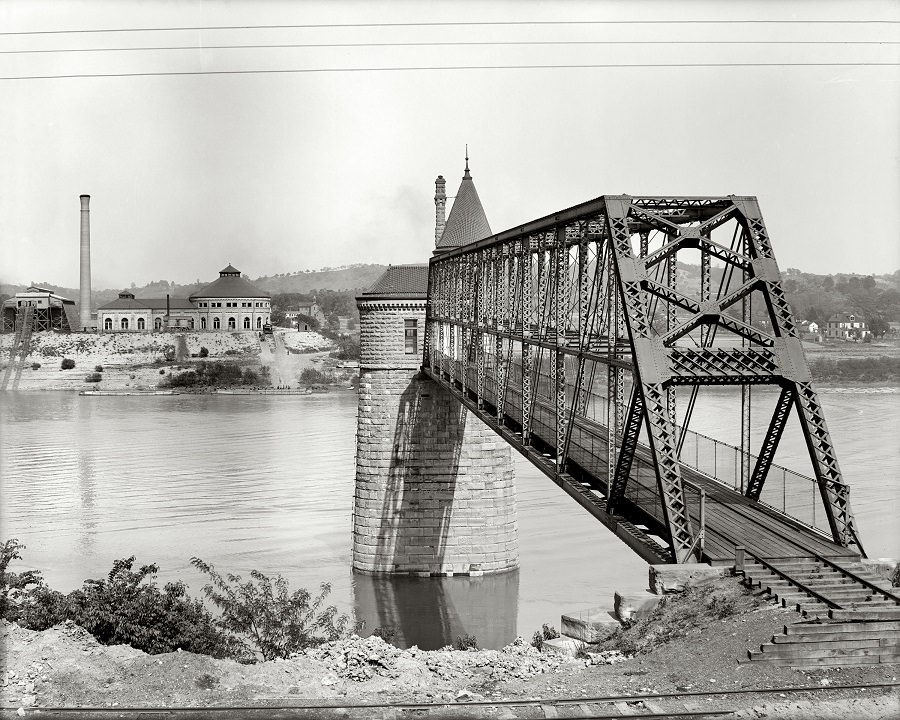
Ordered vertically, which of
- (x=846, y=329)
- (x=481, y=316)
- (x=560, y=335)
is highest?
Answer: (x=481, y=316)

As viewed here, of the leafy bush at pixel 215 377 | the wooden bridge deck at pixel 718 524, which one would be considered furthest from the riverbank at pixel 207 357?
the wooden bridge deck at pixel 718 524

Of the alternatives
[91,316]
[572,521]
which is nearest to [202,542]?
[572,521]

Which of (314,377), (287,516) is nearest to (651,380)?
(287,516)

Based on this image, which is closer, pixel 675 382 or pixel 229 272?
pixel 675 382

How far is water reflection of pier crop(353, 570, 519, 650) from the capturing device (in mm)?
26141

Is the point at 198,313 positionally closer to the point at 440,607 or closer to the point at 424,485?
the point at 424,485

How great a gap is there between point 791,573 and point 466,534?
1924 centimetres

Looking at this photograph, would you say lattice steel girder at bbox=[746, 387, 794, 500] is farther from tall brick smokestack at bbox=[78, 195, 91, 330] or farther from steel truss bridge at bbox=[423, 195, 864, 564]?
tall brick smokestack at bbox=[78, 195, 91, 330]

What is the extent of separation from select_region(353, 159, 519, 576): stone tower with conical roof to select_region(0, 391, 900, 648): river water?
726 mm

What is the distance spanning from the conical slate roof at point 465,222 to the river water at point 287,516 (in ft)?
31.9

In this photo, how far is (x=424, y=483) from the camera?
98.4ft

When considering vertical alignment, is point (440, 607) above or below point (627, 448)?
below

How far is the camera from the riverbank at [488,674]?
9.49 m

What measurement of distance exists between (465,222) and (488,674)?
25332 millimetres
